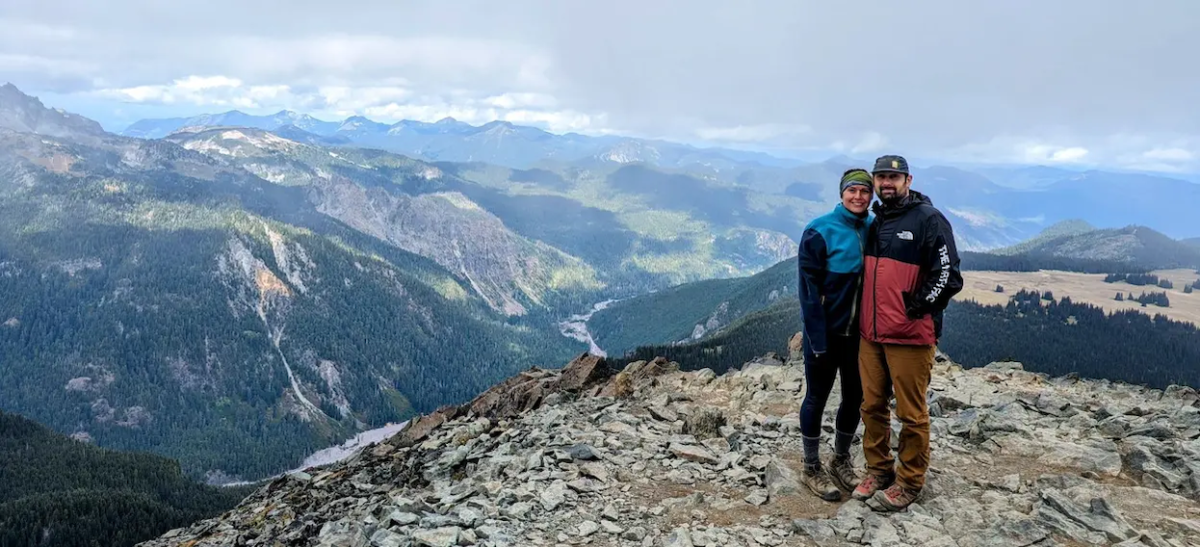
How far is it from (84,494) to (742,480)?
114327 mm

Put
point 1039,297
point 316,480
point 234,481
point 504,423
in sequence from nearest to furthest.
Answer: point 504,423
point 316,480
point 1039,297
point 234,481

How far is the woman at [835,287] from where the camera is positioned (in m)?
10.0

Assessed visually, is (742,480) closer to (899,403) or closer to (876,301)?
(899,403)

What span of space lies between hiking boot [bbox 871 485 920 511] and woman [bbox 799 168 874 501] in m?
0.77

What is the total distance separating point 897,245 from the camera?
951 cm

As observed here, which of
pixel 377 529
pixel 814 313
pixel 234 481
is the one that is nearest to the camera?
pixel 814 313

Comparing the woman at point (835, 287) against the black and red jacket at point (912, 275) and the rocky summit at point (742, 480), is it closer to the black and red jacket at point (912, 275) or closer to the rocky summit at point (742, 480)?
the black and red jacket at point (912, 275)

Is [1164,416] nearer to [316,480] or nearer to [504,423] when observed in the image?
[504,423]

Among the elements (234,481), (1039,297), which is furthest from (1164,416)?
(234,481)

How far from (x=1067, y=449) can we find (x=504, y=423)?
1511 cm

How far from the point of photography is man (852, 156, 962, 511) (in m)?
9.34

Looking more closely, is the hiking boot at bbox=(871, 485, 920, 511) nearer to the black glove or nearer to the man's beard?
the black glove

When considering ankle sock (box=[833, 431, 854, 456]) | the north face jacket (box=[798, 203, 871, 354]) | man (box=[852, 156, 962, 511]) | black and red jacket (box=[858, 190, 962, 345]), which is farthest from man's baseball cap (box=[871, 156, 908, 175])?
ankle sock (box=[833, 431, 854, 456])

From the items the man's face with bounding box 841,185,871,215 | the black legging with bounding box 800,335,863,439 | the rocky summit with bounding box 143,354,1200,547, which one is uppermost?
the man's face with bounding box 841,185,871,215
